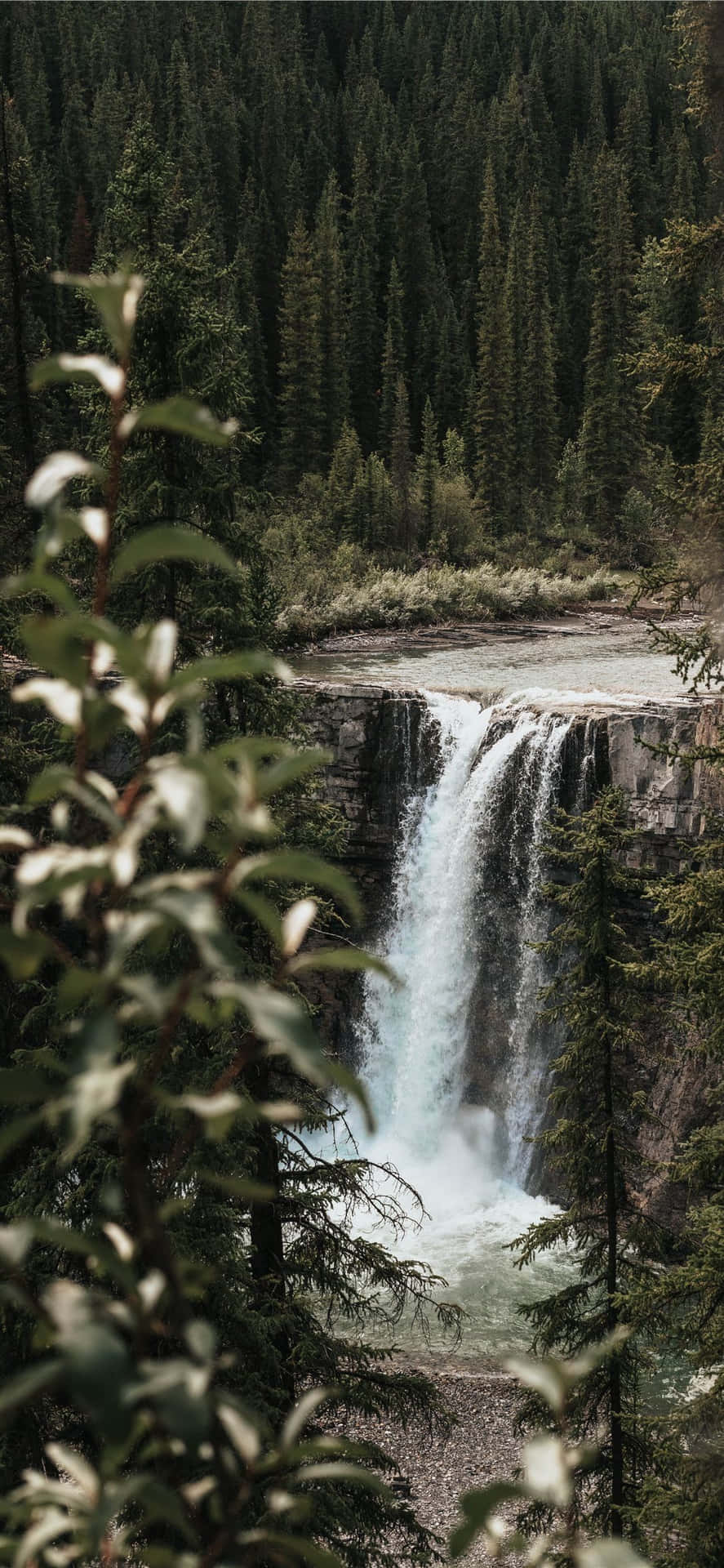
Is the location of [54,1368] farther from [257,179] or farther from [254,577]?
[257,179]

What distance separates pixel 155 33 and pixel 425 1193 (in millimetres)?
85495

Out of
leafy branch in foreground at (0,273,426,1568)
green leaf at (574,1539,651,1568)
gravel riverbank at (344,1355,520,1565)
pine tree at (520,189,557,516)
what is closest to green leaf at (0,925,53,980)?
leafy branch in foreground at (0,273,426,1568)

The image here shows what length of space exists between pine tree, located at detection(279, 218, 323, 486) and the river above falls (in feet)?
69.6

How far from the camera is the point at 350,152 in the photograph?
70.5 m

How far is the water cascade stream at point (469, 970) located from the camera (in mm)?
16031

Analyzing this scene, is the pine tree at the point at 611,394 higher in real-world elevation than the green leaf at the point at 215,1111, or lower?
higher

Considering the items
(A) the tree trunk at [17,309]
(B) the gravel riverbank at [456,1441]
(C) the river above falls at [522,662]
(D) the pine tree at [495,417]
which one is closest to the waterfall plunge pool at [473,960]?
(C) the river above falls at [522,662]

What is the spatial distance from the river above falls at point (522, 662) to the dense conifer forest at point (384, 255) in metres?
1.62

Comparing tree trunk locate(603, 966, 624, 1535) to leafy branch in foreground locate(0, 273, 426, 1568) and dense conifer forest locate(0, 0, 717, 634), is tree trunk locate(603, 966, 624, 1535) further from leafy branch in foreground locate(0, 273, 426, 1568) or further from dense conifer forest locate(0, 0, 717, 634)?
leafy branch in foreground locate(0, 273, 426, 1568)

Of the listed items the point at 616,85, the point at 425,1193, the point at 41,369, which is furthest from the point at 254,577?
the point at 616,85

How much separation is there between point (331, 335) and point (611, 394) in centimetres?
1237

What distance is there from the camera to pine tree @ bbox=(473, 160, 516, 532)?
42875 millimetres

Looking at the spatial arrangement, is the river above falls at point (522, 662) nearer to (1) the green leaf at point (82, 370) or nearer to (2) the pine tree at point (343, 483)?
(2) the pine tree at point (343, 483)

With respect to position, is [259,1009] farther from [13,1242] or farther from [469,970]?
[469,970]
